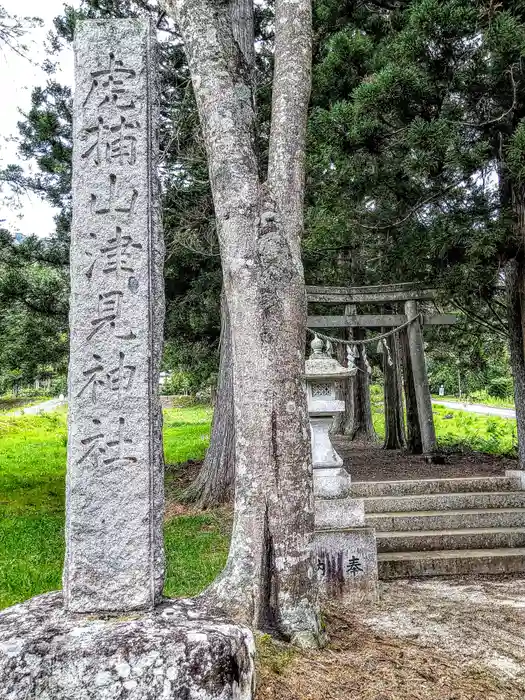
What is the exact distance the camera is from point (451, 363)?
53.9 ft

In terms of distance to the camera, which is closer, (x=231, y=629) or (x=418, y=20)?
(x=231, y=629)

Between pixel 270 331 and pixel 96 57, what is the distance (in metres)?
1.73

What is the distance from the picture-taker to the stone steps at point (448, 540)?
5.75 m

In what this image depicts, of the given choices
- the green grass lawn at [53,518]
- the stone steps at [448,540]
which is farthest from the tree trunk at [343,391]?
the stone steps at [448,540]

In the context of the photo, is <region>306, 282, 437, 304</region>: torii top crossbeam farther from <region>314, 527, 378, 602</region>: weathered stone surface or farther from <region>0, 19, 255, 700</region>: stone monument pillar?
<region>0, 19, 255, 700</region>: stone monument pillar

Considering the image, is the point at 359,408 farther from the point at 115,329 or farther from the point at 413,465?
the point at 115,329

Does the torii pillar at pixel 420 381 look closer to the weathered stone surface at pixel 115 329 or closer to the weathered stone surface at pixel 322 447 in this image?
the weathered stone surface at pixel 322 447

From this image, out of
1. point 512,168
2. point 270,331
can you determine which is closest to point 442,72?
point 512,168

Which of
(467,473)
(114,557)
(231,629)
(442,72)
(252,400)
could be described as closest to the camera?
(231,629)

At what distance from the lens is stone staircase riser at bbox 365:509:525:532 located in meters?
6.04

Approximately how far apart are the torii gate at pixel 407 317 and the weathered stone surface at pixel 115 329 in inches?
268

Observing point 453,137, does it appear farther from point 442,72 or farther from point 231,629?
point 231,629

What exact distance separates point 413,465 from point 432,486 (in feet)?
10.0

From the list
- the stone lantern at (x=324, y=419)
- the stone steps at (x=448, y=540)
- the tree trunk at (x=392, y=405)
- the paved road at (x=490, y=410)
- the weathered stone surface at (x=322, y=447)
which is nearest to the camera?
the stone lantern at (x=324, y=419)
